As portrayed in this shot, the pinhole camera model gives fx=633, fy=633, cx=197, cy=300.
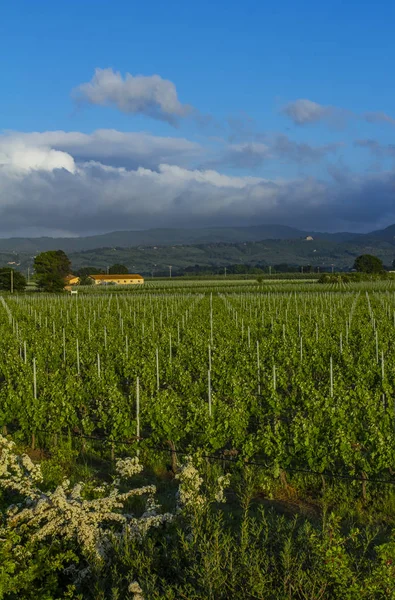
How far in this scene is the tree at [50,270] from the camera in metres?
77.8

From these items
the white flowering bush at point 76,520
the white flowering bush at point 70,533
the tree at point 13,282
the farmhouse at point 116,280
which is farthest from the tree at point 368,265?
the white flowering bush at point 76,520

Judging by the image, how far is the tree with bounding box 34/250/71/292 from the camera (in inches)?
3063

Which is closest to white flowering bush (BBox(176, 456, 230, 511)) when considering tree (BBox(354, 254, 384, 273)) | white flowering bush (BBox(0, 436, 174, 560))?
white flowering bush (BBox(0, 436, 174, 560))

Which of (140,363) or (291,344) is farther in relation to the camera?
(291,344)

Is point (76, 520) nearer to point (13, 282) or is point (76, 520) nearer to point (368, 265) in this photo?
point (13, 282)

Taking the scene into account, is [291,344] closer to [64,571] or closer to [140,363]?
[140,363]

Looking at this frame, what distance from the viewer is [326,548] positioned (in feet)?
16.0

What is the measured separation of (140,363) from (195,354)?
6.79 ft

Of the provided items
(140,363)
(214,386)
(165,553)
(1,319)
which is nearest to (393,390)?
(214,386)

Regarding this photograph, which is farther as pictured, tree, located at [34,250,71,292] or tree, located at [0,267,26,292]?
tree, located at [34,250,71,292]

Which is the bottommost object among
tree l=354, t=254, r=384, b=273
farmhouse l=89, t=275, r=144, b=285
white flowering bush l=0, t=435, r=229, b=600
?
white flowering bush l=0, t=435, r=229, b=600

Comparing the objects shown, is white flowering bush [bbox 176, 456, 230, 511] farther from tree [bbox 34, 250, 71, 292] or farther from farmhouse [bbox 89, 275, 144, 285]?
farmhouse [bbox 89, 275, 144, 285]

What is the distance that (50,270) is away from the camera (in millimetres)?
82875

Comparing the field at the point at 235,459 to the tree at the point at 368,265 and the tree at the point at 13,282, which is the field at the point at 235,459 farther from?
the tree at the point at 368,265
